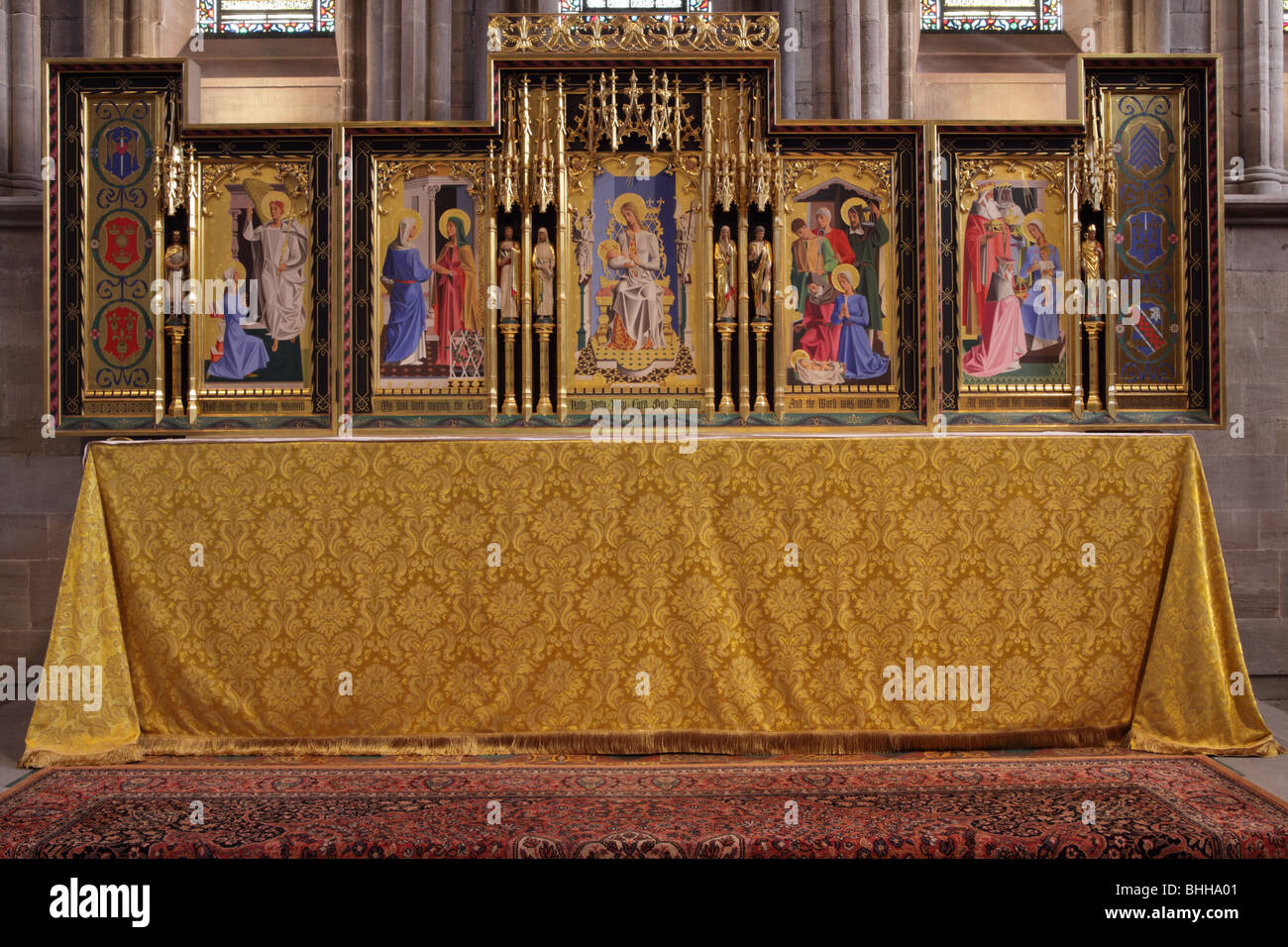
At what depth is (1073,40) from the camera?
254 inches

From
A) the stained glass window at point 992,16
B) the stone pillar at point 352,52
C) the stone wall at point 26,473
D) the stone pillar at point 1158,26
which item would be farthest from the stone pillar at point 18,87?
the stone pillar at point 1158,26

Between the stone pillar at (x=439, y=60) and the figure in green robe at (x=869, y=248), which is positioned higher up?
the stone pillar at (x=439, y=60)

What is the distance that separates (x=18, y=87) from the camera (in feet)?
19.5

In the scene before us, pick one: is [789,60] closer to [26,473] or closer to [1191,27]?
[1191,27]

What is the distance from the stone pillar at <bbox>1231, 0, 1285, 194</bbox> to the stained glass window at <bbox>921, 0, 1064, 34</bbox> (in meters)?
1.14

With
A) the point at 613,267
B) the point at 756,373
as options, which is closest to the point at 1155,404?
the point at 756,373

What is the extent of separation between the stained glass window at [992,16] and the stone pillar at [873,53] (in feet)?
1.87

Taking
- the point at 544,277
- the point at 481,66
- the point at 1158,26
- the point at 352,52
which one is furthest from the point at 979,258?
the point at 352,52

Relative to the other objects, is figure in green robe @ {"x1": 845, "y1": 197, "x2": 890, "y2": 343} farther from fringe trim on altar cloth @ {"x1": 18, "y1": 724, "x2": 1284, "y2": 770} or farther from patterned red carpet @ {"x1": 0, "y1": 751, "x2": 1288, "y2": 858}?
patterned red carpet @ {"x1": 0, "y1": 751, "x2": 1288, "y2": 858}

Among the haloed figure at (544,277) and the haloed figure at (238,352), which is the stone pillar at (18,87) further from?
the haloed figure at (544,277)

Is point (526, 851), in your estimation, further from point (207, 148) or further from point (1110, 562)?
point (207, 148)

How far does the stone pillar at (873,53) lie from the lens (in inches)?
238

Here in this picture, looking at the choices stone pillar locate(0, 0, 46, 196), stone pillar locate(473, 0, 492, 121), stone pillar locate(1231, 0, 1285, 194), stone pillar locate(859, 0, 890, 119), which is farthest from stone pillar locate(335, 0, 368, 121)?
stone pillar locate(1231, 0, 1285, 194)

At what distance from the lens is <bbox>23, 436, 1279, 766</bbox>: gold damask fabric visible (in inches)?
159
